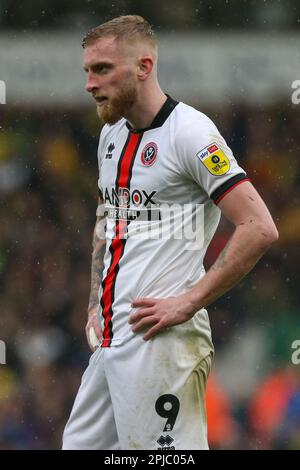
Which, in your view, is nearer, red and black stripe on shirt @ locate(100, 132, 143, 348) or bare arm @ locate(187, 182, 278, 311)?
bare arm @ locate(187, 182, 278, 311)

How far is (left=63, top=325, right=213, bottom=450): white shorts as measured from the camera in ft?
10.3

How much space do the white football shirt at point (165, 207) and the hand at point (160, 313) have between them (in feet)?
0.14

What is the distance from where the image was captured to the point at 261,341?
5.90 m

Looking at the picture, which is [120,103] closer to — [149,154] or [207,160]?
[149,154]

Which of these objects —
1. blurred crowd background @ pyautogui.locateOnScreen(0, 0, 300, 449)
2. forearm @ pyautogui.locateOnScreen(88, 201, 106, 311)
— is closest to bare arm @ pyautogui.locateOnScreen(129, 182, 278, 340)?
forearm @ pyautogui.locateOnScreen(88, 201, 106, 311)

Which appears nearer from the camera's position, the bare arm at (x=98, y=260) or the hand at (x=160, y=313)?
the hand at (x=160, y=313)

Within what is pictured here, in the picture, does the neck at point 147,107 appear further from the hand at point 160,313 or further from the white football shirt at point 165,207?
the hand at point 160,313

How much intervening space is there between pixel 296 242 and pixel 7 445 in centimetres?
206

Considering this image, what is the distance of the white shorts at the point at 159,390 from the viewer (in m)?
3.14

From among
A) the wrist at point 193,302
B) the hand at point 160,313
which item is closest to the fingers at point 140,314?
the hand at point 160,313

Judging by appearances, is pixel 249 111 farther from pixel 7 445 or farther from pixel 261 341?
pixel 7 445

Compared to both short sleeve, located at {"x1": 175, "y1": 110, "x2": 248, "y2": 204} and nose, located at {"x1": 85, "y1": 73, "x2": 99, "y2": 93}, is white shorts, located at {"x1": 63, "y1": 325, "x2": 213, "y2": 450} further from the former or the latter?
nose, located at {"x1": 85, "y1": 73, "x2": 99, "y2": 93}

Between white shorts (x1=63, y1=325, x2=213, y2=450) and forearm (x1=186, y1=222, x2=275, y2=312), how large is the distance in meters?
0.15

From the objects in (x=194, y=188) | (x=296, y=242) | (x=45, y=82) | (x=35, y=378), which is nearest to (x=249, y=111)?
(x=296, y=242)
